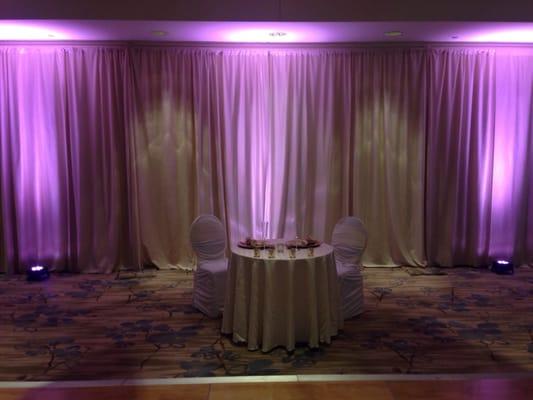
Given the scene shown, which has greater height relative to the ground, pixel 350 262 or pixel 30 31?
pixel 30 31

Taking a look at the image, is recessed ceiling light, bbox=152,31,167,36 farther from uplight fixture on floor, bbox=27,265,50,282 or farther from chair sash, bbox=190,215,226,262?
uplight fixture on floor, bbox=27,265,50,282

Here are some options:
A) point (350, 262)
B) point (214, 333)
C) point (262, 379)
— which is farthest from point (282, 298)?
point (350, 262)

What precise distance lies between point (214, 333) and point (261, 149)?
2.65m

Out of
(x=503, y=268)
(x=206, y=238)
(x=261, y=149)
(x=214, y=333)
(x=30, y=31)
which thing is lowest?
(x=214, y=333)

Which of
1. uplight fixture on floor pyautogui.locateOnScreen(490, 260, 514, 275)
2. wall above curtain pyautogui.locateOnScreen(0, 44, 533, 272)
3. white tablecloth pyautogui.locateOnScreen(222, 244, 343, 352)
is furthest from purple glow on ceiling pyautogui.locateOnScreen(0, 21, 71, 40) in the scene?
uplight fixture on floor pyautogui.locateOnScreen(490, 260, 514, 275)

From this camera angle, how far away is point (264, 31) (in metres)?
4.80

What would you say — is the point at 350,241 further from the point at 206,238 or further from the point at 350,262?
the point at 206,238

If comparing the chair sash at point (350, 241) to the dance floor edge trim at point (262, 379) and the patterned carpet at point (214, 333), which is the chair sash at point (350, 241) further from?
the dance floor edge trim at point (262, 379)

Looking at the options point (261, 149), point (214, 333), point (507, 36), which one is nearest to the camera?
point (214, 333)

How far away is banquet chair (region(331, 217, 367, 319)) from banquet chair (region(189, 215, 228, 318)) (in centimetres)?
105

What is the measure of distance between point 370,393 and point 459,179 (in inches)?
147

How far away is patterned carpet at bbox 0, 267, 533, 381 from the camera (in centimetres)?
308

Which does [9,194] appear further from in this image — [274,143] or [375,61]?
[375,61]

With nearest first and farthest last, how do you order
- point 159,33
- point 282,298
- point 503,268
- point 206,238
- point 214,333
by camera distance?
point 282,298 → point 214,333 → point 206,238 → point 159,33 → point 503,268
